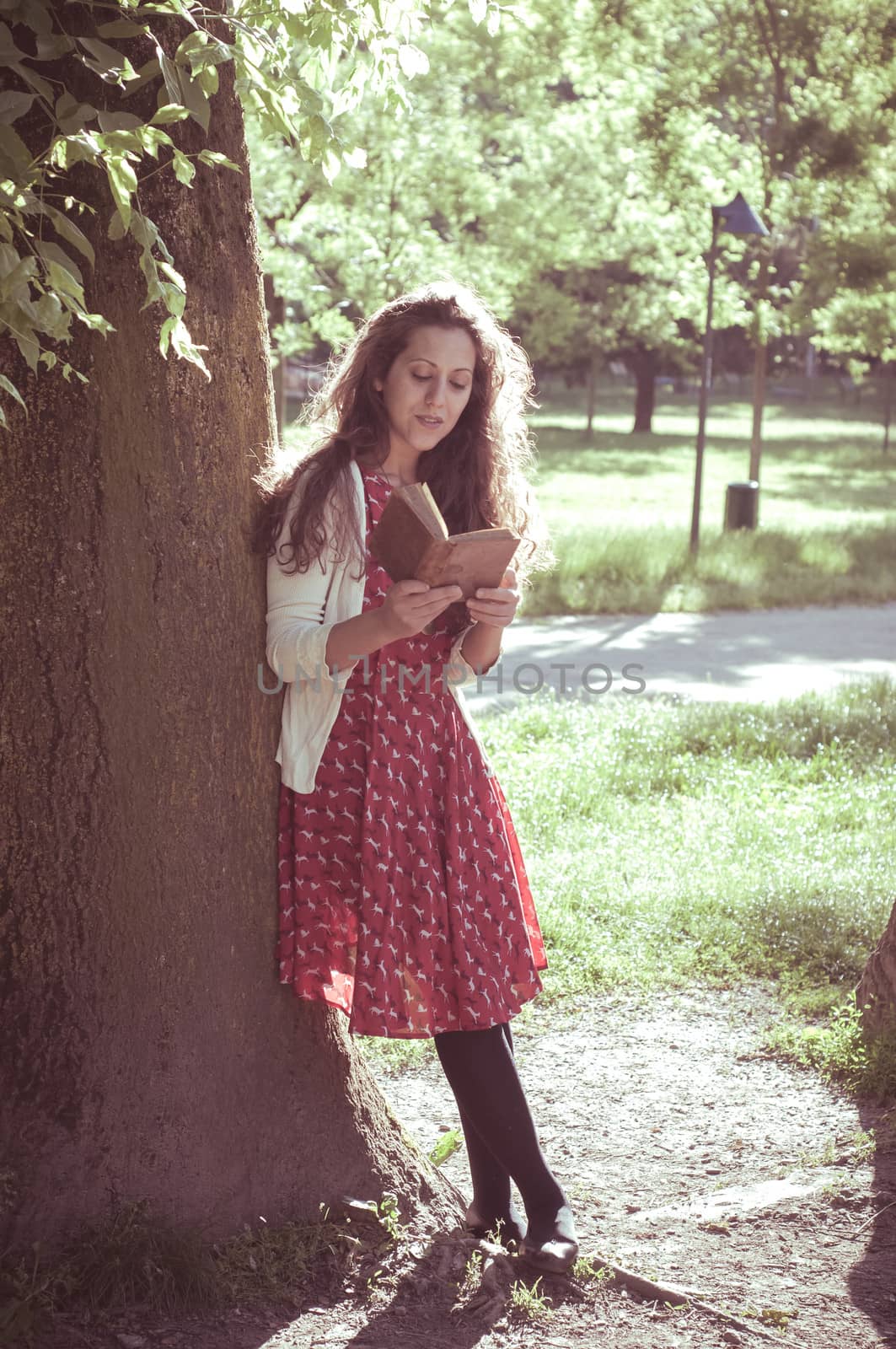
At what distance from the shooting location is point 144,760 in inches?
110

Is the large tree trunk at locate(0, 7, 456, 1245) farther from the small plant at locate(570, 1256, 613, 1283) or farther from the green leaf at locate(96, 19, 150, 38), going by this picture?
the small plant at locate(570, 1256, 613, 1283)

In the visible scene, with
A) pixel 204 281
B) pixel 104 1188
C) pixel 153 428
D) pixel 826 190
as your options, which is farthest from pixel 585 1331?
pixel 826 190

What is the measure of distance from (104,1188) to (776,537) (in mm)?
13011

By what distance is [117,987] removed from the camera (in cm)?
281

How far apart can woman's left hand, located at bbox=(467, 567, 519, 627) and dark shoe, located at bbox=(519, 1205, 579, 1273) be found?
1.24m

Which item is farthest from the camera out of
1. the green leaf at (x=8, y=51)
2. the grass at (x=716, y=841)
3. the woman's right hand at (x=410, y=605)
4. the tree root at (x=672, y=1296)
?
the grass at (x=716, y=841)

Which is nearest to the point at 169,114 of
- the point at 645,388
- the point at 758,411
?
the point at 758,411

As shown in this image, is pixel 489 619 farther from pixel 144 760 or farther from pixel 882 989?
pixel 882 989

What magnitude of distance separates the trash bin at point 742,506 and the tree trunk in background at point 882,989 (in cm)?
1216

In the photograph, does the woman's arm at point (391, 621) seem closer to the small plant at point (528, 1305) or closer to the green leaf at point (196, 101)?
the green leaf at point (196, 101)

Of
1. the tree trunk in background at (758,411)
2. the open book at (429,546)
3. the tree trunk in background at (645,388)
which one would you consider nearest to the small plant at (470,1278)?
the open book at (429,546)

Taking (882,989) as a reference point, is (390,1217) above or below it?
below

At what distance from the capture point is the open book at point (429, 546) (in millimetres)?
2693

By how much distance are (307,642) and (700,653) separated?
7.97 meters
